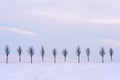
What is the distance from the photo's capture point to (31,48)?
115750 mm

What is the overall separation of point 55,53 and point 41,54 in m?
5.59

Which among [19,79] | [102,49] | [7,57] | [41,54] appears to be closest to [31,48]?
[41,54]

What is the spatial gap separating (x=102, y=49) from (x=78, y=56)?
33.5 ft

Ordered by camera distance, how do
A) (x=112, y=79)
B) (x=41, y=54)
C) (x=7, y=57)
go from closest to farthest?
(x=112, y=79) < (x=7, y=57) < (x=41, y=54)

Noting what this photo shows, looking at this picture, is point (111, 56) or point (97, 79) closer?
point (97, 79)

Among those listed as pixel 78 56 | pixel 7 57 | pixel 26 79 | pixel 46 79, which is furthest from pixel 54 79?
pixel 78 56

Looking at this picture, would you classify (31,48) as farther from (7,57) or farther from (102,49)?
(102,49)

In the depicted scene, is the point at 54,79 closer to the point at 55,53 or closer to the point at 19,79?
the point at 19,79

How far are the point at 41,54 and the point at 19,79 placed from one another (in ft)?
288

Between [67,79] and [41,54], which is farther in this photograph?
[41,54]

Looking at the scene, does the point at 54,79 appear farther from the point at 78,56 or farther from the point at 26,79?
the point at 78,56

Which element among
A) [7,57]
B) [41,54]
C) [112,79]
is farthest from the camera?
[41,54]

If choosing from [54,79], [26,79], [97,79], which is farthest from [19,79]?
[97,79]

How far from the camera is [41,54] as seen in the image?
114562mm
